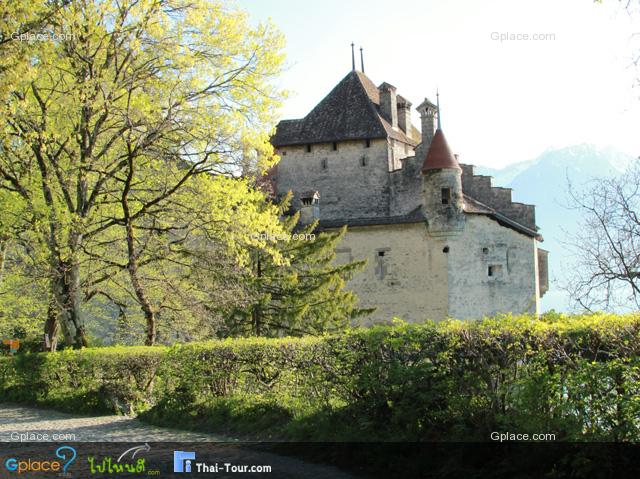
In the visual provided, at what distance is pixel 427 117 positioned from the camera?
40.4m

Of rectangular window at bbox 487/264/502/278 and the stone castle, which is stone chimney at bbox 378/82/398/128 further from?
rectangular window at bbox 487/264/502/278

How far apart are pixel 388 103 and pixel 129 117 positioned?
27776mm

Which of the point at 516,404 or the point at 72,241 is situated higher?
the point at 72,241

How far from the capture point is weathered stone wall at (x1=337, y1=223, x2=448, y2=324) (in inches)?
1344

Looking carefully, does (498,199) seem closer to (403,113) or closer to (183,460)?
(403,113)

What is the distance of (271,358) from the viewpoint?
12.2 meters

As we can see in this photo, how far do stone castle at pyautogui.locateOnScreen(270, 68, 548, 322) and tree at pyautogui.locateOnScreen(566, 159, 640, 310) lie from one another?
19.6m

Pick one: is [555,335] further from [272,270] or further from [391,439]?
[272,270]

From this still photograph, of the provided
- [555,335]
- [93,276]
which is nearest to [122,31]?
[93,276]

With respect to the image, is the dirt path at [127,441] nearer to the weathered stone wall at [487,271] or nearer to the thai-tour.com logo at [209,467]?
the thai-tour.com logo at [209,467]

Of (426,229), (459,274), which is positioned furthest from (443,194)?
(459,274)

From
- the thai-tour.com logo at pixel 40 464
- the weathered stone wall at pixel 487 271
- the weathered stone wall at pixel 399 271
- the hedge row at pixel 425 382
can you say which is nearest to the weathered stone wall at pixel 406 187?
the weathered stone wall at pixel 399 271

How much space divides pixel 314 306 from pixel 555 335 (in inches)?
788

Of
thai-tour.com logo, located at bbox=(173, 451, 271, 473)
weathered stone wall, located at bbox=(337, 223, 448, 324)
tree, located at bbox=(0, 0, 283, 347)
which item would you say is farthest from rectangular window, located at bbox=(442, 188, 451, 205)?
thai-tour.com logo, located at bbox=(173, 451, 271, 473)
